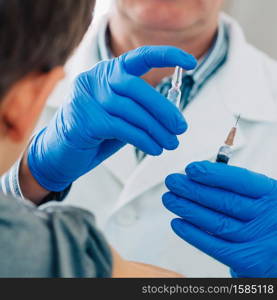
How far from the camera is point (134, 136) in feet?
2.91

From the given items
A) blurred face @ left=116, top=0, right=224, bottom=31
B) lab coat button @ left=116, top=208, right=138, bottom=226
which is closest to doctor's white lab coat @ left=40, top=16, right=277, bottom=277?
lab coat button @ left=116, top=208, right=138, bottom=226

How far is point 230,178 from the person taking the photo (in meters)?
0.94

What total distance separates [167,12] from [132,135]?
0.44 metres

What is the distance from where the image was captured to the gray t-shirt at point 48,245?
60cm

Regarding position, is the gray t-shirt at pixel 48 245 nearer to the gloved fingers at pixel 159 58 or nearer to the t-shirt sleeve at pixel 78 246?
the t-shirt sleeve at pixel 78 246

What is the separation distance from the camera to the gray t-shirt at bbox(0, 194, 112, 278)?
1.95ft

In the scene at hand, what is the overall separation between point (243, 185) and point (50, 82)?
1.52ft

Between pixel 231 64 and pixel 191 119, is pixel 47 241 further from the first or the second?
pixel 231 64

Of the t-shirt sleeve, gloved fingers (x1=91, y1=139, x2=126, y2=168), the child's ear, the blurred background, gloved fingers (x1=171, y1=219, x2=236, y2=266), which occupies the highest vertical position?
the blurred background

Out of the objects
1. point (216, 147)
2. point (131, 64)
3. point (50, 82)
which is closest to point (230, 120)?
point (216, 147)

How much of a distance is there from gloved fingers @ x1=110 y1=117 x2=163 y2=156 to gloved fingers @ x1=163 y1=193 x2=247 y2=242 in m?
0.12

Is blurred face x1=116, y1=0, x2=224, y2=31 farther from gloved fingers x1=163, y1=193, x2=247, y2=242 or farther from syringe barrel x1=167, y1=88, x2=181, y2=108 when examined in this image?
gloved fingers x1=163, y1=193, x2=247, y2=242

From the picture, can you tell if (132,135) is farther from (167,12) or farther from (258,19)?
(258,19)

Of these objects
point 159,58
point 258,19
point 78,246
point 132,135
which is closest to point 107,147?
point 132,135
